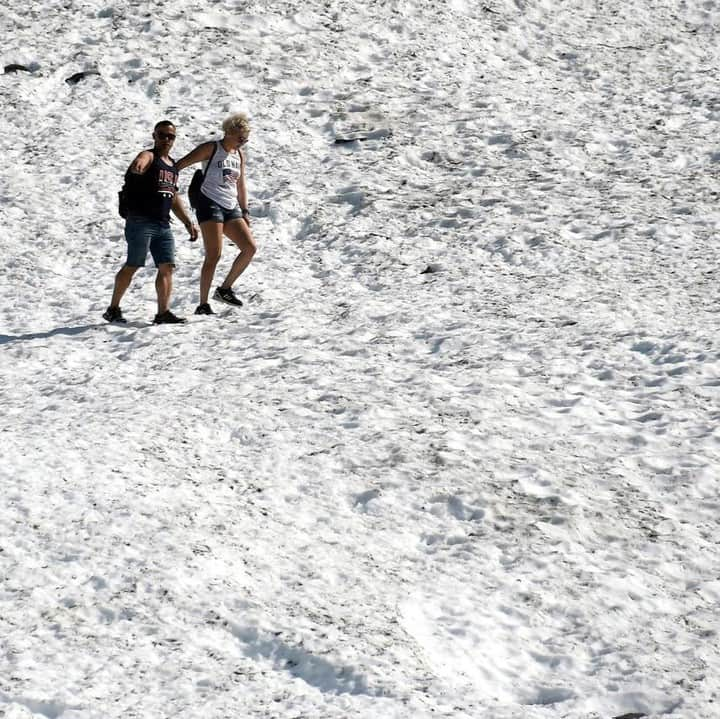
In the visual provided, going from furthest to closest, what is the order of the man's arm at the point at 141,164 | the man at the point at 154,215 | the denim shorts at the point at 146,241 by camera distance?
1. the denim shorts at the point at 146,241
2. the man at the point at 154,215
3. the man's arm at the point at 141,164

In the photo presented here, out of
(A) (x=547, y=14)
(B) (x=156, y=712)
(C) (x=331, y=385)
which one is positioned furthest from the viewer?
(A) (x=547, y=14)

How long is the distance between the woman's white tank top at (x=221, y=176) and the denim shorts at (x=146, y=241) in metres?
0.59

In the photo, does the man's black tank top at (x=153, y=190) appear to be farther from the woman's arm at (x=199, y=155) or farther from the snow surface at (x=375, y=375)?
the snow surface at (x=375, y=375)

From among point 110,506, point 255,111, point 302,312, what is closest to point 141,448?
point 110,506

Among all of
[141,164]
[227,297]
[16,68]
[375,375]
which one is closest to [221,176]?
[141,164]

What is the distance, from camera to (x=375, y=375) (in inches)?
371

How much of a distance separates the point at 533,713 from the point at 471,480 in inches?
91.5

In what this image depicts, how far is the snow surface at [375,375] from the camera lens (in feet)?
19.1

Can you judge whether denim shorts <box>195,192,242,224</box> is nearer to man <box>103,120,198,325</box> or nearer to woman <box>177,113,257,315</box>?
woman <box>177,113,257,315</box>

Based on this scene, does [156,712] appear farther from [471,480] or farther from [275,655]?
[471,480]

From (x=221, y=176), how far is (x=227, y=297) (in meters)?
1.31

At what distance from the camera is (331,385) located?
30.0 ft

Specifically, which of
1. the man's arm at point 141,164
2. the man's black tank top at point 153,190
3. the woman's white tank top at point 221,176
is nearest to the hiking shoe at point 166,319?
the man's black tank top at point 153,190

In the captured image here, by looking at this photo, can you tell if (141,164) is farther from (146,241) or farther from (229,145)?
(229,145)
